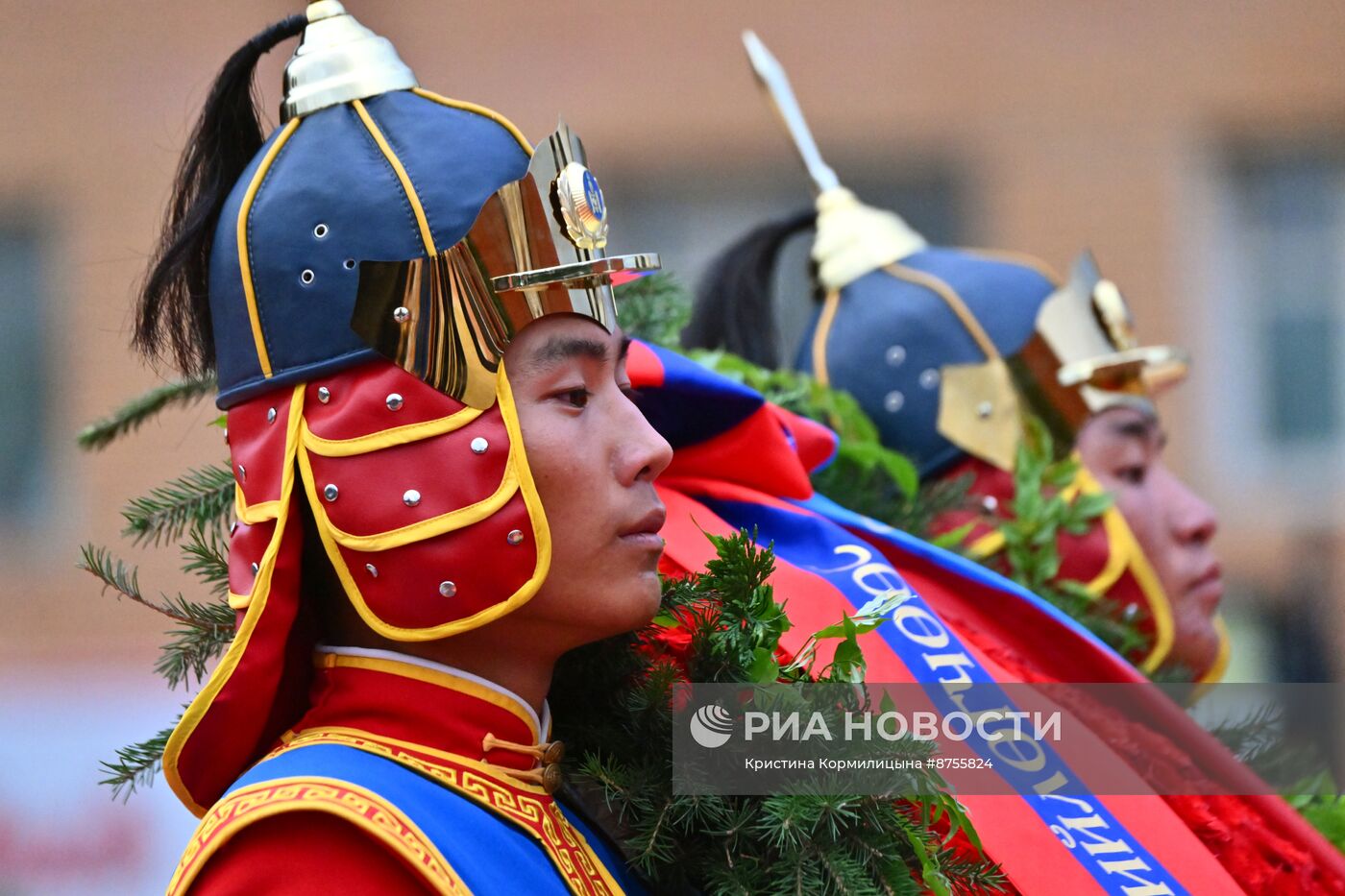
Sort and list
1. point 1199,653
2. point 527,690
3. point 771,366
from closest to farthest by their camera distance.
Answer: point 527,690
point 1199,653
point 771,366

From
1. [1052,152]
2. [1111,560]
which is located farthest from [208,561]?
[1052,152]

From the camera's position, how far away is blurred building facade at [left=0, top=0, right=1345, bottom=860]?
29.3 feet

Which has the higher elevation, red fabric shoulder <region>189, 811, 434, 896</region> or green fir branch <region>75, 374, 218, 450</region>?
green fir branch <region>75, 374, 218, 450</region>

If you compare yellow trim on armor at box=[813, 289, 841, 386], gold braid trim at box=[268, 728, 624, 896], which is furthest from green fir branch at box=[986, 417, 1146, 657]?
gold braid trim at box=[268, 728, 624, 896]

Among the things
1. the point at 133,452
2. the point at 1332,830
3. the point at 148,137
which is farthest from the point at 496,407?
the point at 148,137

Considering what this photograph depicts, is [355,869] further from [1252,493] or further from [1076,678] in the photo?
[1252,493]

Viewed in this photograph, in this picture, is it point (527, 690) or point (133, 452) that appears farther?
point (133, 452)

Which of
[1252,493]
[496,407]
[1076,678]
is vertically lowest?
[1252,493]

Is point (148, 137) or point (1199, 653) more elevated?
point (148, 137)

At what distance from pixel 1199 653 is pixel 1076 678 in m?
0.82

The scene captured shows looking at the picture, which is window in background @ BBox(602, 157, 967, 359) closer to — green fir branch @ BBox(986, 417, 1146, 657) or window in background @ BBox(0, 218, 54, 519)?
window in background @ BBox(0, 218, 54, 519)

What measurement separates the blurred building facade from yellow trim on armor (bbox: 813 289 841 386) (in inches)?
187

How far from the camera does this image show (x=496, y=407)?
1.91m

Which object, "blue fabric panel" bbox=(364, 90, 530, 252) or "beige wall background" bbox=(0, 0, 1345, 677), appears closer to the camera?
"blue fabric panel" bbox=(364, 90, 530, 252)
